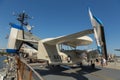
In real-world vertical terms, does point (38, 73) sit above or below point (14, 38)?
below

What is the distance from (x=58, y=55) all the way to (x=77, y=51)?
4.94 meters

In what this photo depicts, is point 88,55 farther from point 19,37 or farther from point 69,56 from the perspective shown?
point 19,37

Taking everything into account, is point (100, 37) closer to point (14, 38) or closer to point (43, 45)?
point (43, 45)

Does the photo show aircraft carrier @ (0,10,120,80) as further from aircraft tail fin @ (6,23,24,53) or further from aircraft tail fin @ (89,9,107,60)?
aircraft tail fin @ (89,9,107,60)

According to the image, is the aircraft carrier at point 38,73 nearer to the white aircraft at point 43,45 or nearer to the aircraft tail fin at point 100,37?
the white aircraft at point 43,45

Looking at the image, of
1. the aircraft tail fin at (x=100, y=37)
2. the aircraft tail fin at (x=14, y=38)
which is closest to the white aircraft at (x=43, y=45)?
the aircraft tail fin at (x=14, y=38)

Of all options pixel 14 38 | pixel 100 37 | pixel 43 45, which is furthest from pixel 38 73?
pixel 14 38

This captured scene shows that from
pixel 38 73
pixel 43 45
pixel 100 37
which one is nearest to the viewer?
pixel 38 73

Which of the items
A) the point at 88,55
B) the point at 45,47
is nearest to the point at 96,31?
the point at 45,47

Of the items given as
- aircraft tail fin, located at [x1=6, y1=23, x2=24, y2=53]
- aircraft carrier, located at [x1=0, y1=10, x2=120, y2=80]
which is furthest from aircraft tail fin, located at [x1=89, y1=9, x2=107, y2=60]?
aircraft tail fin, located at [x1=6, y1=23, x2=24, y2=53]

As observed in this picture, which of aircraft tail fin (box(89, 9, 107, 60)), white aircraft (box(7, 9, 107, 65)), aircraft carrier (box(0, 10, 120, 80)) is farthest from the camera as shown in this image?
white aircraft (box(7, 9, 107, 65))

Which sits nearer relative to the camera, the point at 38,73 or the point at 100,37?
the point at 38,73

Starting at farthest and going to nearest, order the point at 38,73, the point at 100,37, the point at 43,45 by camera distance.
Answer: the point at 43,45 < the point at 100,37 < the point at 38,73

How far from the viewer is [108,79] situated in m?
14.8
